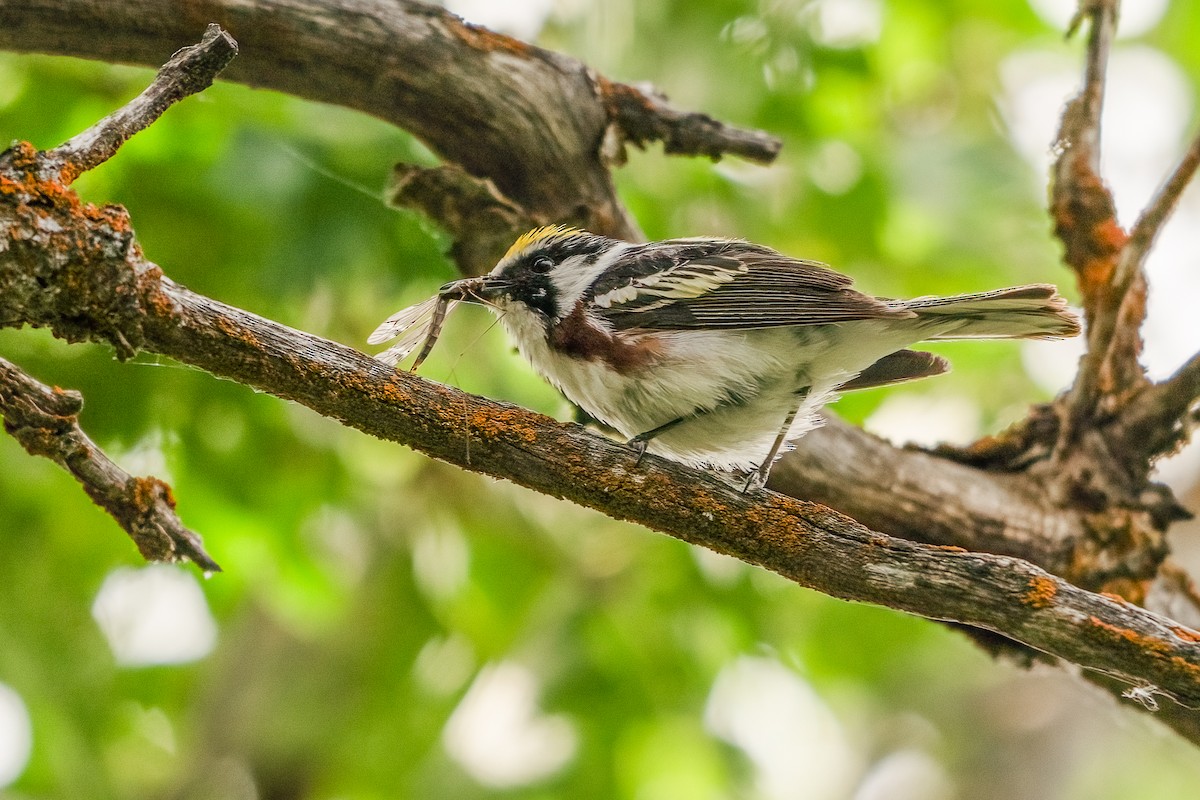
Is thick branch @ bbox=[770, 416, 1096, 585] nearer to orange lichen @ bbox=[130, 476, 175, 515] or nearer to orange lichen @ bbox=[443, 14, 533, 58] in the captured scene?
orange lichen @ bbox=[443, 14, 533, 58]

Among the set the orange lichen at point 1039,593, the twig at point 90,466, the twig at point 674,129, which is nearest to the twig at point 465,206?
the twig at point 674,129

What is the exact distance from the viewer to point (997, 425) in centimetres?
649

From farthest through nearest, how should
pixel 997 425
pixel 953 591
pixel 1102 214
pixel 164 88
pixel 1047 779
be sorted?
pixel 1047 779, pixel 997 425, pixel 1102 214, pixel 953 591, pixel 164 88

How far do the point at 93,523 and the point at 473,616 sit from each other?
2.13 meters

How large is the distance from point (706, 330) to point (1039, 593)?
133cm

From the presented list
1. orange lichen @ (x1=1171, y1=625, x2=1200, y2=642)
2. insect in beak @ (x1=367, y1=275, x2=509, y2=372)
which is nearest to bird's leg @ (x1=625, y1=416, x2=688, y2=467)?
insect in beak @ (x1=367, y1=275, x2=509, y2=372)

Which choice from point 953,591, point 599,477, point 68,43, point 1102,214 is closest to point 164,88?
point 68,43

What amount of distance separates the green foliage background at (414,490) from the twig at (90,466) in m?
1.76

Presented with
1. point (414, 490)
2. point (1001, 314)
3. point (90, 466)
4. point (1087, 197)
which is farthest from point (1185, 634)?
point (414, 490)

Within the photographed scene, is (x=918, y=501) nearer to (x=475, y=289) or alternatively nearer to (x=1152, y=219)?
(x=1152, y=219)

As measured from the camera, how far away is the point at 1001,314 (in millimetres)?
3500

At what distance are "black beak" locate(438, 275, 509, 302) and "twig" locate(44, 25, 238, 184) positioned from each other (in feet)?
3.29

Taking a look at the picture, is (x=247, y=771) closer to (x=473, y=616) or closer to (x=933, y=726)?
(x=473, y=616)

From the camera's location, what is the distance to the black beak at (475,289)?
3.43 meters
